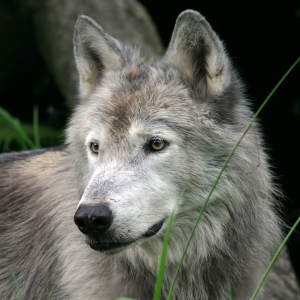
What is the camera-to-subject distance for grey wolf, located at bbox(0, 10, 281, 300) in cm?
326

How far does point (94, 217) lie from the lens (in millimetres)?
3006

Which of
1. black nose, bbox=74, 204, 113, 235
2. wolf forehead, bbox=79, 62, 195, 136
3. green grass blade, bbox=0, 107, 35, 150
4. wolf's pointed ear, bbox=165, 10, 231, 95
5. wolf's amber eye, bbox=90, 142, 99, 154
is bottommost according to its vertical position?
green grass blade, bbox=0, 107, 35, 150

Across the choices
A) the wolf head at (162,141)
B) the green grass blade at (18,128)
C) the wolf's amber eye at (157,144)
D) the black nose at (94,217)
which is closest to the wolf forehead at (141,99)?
the wolf head at (162,141)

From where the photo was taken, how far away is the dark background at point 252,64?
791 centimetres

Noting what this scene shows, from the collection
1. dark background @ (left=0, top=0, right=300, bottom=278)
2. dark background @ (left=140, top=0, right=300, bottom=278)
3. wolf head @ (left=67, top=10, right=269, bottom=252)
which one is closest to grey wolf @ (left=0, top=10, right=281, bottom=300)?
wolf head @ (left=67, top=10, right=269, bottom=252)

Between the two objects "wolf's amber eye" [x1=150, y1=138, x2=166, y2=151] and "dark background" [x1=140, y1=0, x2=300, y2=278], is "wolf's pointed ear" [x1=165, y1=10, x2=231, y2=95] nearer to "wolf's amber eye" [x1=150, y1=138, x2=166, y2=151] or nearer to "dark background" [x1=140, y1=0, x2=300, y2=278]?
"wolf's amber eye" [x1=150, y1=138, x2=166, y2=151]

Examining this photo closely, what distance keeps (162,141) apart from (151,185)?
293 mm

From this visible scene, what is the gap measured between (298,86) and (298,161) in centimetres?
105

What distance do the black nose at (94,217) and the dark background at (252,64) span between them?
4857 mm

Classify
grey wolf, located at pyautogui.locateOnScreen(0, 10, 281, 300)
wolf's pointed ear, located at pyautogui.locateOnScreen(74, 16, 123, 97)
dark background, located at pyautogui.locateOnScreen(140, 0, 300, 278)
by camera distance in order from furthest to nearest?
dark background, located at pyautogui.locateOnScreen(140, 0, 300, 278) → wolf's pointed ear, located at pyautogui.locateOnScreen(74, 16, 123, 97) → grey wolf, located at pyautogui.locateOnScreen(0, 10, 281, 300)

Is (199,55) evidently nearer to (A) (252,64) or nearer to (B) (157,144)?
(B) (157,144)

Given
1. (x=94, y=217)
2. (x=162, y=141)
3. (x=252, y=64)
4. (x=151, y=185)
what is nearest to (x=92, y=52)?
(x=162, y=141)

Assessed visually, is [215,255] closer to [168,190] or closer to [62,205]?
[168,190]

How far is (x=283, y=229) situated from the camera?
425 centimetres
